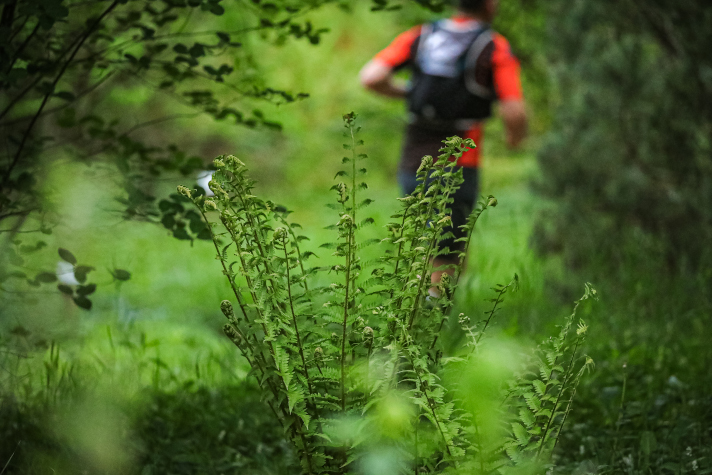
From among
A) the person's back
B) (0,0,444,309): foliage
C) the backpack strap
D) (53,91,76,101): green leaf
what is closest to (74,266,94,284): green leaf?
(0,0,444,309): foliage

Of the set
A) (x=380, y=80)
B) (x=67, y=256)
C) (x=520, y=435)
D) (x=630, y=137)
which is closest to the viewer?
(x=520, y=435)

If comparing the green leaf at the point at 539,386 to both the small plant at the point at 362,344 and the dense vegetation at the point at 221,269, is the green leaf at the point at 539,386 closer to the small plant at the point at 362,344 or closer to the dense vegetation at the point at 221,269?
the small plant at the point at 362,344

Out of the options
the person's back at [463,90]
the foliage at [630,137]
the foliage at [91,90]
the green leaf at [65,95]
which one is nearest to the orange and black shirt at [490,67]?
the person's back at [463,90]

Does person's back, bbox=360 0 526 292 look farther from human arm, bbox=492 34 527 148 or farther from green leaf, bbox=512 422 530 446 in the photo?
green leaf, bbox=512 422 530 446

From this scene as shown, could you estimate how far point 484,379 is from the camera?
3.02 feet

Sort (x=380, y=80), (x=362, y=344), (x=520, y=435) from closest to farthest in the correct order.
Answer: (x=520, y=435), (x=362, y=344), (x=380, y=80)

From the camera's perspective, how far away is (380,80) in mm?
4082

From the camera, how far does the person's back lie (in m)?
3.74

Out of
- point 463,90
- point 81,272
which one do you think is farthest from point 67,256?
point 463,90

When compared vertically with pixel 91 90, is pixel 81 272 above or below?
below

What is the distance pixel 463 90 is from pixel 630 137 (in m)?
1.44

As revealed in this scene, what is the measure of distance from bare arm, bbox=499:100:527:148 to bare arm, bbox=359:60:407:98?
719 mm

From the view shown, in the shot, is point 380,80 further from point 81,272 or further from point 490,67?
point 81,272

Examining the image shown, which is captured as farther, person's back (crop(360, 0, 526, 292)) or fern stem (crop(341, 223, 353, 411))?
person's back (crop(360, 0, 526, 292))
